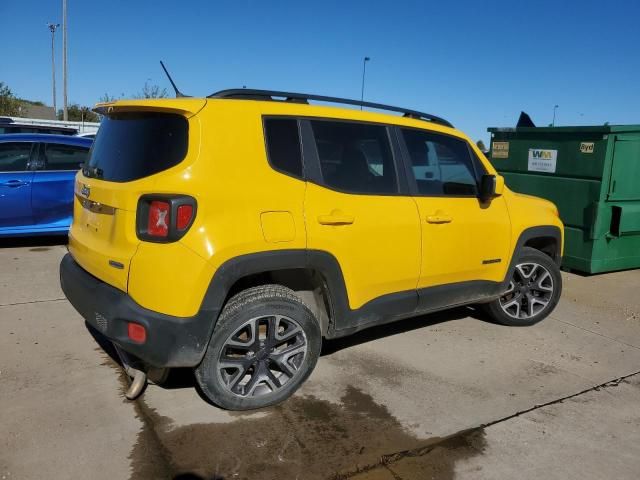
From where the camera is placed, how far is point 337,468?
2.71 m

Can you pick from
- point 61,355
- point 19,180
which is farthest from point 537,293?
point 19,180

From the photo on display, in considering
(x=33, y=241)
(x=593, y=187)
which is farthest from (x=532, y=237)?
(x=33, y=241)

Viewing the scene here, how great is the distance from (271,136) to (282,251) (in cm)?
68

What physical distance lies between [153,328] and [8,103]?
45.0 m

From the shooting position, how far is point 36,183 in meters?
6.96

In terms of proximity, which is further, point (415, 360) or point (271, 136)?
point (415, 360)

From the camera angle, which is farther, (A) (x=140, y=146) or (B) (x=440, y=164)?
(B) (x=440, y=164)

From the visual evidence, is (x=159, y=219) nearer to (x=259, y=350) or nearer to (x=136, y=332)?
(x=136, y=332)

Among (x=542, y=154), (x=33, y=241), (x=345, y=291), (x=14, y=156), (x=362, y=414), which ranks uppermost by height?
(x=542, y=154)

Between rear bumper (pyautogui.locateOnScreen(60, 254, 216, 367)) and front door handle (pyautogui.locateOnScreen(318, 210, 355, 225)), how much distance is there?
836 mm

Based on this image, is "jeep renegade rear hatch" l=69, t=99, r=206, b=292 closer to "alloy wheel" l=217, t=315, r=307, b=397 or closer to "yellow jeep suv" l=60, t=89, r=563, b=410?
"yellow jeep suv" l=60, t=89, r=563, b=410

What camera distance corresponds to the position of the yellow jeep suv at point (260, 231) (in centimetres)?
276

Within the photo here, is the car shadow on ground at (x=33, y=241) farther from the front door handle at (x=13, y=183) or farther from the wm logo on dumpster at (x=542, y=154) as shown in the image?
the wm logo on dumpster at (x=542, y=154)

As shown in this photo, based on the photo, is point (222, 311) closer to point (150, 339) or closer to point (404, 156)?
point (150, 339)
